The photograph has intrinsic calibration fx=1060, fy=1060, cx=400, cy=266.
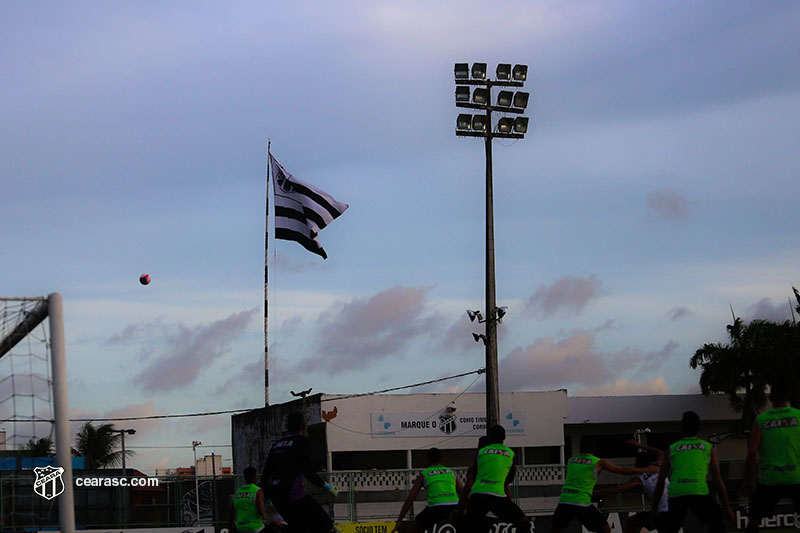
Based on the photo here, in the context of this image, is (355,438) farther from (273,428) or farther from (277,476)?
(277,476)

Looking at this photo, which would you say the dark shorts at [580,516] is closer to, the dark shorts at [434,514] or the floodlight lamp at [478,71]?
the dark shorts at [434,514]

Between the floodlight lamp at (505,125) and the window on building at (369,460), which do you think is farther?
the window on building at (369,460)

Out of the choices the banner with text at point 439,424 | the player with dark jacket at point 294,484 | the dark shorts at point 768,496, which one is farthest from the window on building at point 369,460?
the dark shorts at point 768,496

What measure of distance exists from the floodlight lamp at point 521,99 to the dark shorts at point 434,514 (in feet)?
65.6

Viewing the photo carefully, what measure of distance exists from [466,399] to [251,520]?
28.9 metres

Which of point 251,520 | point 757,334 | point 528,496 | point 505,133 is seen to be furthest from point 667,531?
point 757,334

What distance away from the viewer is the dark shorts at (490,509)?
13.0 meters

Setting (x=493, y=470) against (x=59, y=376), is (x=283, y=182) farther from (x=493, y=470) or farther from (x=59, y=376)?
(x=493, y=470)

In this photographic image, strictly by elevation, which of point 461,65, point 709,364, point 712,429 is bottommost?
point 712,429

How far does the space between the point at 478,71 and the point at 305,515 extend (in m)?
21.2

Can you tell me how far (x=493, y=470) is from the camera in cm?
1309

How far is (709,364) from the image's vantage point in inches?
1932

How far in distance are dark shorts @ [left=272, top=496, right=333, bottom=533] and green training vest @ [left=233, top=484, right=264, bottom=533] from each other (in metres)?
2.85

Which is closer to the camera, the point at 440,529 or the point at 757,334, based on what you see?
the point at 440,529
